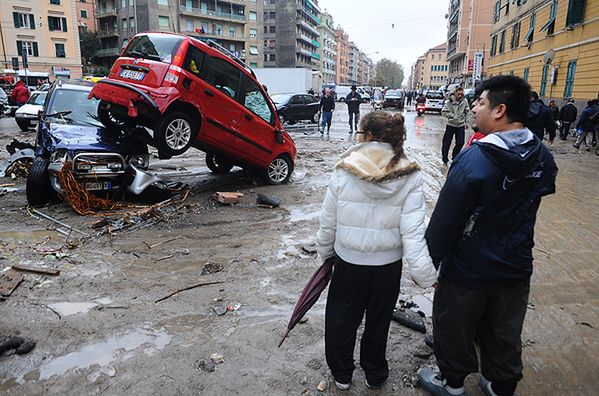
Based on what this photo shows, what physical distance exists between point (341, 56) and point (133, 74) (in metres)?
145

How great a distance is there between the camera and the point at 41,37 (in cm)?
5159

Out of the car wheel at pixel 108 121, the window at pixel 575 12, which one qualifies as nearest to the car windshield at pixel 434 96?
the window at pixel 575 12

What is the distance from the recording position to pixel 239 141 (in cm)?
762

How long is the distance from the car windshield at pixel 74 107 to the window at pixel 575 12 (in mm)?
21347

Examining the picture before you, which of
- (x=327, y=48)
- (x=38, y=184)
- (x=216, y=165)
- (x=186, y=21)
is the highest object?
(x=327, y=48)

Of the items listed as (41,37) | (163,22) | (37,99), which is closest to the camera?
(37,99)

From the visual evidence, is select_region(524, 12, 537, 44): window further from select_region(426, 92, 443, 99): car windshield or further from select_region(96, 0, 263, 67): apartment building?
select_region(96, 0, 263, 67): apartment building

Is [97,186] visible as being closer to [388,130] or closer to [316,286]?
[316,286]

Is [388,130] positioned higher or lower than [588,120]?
higher

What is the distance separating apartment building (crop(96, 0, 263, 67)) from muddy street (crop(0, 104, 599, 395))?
61.2 m

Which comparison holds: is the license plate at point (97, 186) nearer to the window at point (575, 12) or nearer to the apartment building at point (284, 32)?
the window at point (575, 12)

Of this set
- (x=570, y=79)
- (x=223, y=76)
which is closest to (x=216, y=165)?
(x=223, y=76)

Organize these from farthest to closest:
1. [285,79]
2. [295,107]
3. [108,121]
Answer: [285,79]
[295,107]
[108,121]

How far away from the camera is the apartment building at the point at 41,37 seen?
4931 centimetres
